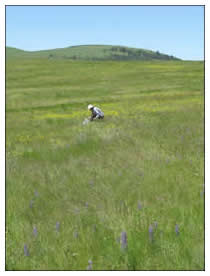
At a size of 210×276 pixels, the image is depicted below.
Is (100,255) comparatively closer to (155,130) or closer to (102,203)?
(102,203)

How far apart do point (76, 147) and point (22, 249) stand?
492cm

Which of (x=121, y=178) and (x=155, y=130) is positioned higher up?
(x=155, y=130)

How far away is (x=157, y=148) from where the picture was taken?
7266mm

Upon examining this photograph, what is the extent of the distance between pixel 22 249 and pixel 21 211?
1114 mm

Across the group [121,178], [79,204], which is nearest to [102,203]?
[79,204]

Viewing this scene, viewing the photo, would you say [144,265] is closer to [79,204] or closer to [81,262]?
[81,262]

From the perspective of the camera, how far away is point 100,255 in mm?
3047
